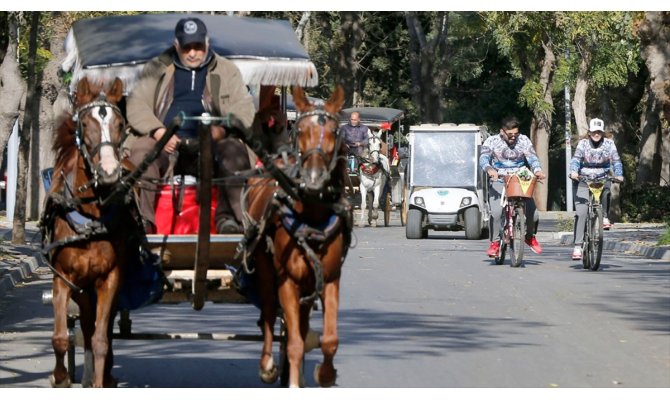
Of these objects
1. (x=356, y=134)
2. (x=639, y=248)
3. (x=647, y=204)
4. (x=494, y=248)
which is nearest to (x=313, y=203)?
(x=494, y=248)

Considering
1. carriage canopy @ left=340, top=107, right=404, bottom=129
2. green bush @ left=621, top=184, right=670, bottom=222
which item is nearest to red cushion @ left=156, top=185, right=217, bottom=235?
green bush @ left=621, top=184, right=670, bottom=222

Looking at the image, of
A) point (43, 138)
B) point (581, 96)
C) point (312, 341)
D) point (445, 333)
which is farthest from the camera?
point (581, 96)

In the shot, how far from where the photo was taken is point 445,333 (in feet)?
48.1

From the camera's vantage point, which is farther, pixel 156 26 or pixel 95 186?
pixel 156 26

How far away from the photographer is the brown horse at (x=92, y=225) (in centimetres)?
995

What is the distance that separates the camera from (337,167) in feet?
33.2

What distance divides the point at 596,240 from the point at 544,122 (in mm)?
31647

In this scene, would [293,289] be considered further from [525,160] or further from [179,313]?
[525,160]

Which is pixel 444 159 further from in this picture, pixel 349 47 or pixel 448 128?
pixel 349 47

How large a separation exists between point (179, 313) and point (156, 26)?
200 inches

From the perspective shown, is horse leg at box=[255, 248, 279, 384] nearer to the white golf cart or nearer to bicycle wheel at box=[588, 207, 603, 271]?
bicycle wheel at box=[588, 207, 603, 271]

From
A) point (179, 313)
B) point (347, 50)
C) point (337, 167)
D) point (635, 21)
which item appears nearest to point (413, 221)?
point (635, 21)

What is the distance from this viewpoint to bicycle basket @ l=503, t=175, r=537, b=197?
22.5 m

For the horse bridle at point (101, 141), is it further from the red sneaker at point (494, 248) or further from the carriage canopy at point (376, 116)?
the carriage canopy at point (376, 116)
